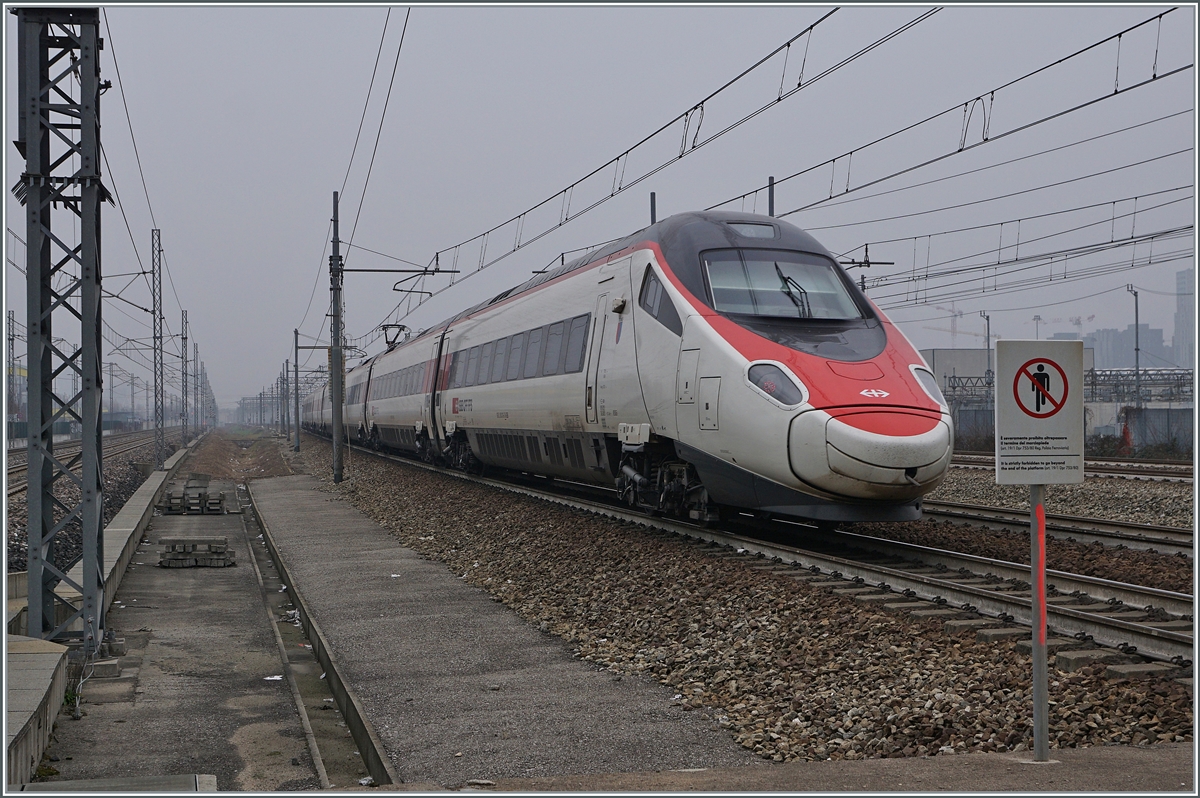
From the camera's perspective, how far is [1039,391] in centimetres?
509

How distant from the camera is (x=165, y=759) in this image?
6578 millimetres

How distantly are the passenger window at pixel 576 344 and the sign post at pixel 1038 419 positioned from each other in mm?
9556

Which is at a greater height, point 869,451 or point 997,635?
point 869,451

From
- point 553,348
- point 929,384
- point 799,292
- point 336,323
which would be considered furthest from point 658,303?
point 336,323

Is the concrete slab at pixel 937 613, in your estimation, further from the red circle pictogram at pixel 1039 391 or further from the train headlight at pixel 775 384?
the red circle pictogram at pixel 1039 391

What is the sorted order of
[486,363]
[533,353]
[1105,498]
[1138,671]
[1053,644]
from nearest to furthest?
[1138,671] < [1053,644] < [533,353] < [1105,498] < [486,363]

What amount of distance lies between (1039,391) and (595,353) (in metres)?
9.20

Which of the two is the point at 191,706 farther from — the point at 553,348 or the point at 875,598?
the point at 553,348

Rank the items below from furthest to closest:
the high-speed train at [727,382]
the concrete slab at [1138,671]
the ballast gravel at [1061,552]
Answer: the high-speed train at [727,382] → the ballast gravel at [1061,552] → the concrete slab at [1138,671]

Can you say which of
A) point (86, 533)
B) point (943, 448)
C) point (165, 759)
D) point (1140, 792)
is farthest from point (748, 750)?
point (86, 533)

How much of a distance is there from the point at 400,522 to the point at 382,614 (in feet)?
24.0

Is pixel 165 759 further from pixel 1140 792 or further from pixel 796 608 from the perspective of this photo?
pixel 1140 792

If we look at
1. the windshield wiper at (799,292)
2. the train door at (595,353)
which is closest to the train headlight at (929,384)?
the windshield wiper at (799,292)

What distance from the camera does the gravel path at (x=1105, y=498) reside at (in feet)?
52.0
